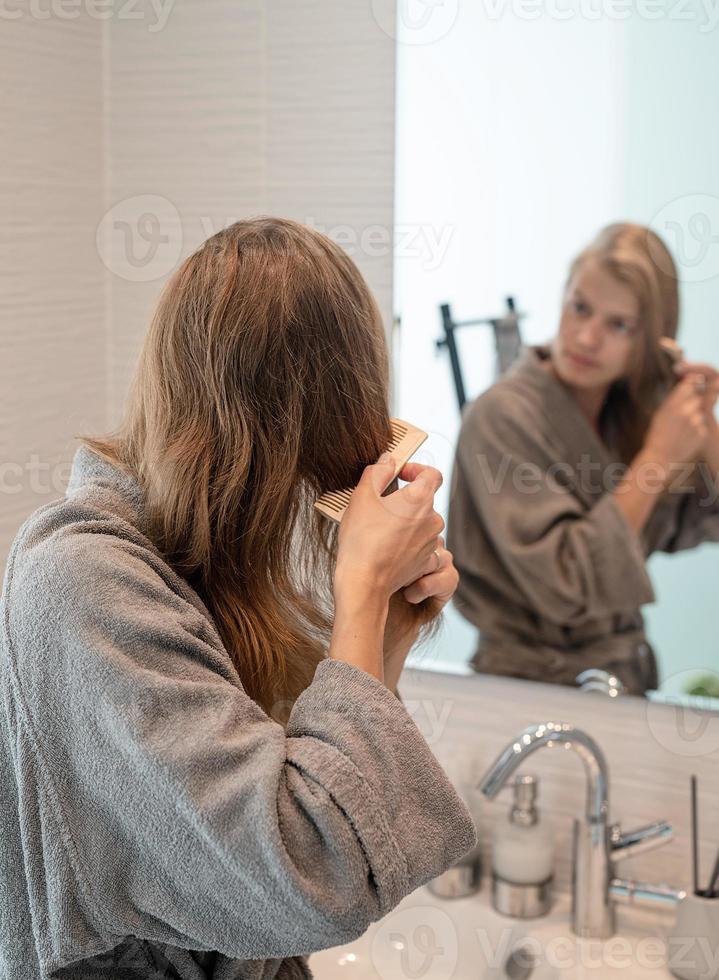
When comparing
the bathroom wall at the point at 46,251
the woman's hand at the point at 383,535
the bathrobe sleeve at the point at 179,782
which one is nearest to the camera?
the bathrobe sleeve at the point at 179,782

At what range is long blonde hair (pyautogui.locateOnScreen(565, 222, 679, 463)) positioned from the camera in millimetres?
1161

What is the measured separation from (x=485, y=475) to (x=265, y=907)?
718mm

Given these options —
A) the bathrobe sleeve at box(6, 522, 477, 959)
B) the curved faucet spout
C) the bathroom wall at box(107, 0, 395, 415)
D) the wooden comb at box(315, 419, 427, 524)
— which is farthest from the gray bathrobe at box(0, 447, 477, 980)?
the bathroom wall at box(107, 0, 395, 415)

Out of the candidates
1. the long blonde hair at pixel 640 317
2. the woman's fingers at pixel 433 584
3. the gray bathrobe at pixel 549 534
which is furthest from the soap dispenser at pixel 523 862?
the woman's fingers at pixel 433 584

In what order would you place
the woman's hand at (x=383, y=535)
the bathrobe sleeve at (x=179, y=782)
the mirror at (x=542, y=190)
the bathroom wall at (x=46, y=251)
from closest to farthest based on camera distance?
the bathrobe sleeve at (x=179, y=782)
the woman's hand at (x=383, y=535)
the mirror at (x=542, y=190)
the bathroom wall at (x=46, y=251)

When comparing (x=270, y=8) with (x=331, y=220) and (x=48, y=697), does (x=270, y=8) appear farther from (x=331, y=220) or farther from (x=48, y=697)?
(x=48, y=697)

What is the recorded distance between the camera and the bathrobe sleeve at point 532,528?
3.99 ft

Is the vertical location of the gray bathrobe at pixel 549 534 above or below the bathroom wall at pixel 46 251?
below

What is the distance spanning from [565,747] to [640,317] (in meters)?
0.48

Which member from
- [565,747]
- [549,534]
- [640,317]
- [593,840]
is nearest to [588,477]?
[549,534]

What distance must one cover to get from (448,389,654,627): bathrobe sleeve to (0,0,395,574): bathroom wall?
0.67 feet

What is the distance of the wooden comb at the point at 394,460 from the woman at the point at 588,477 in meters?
0.44

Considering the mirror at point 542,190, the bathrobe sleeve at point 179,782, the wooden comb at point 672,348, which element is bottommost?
the bathrobe sleeve at point 179,782

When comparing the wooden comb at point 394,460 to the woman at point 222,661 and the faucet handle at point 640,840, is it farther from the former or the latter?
the faucet handle at point 640,840
